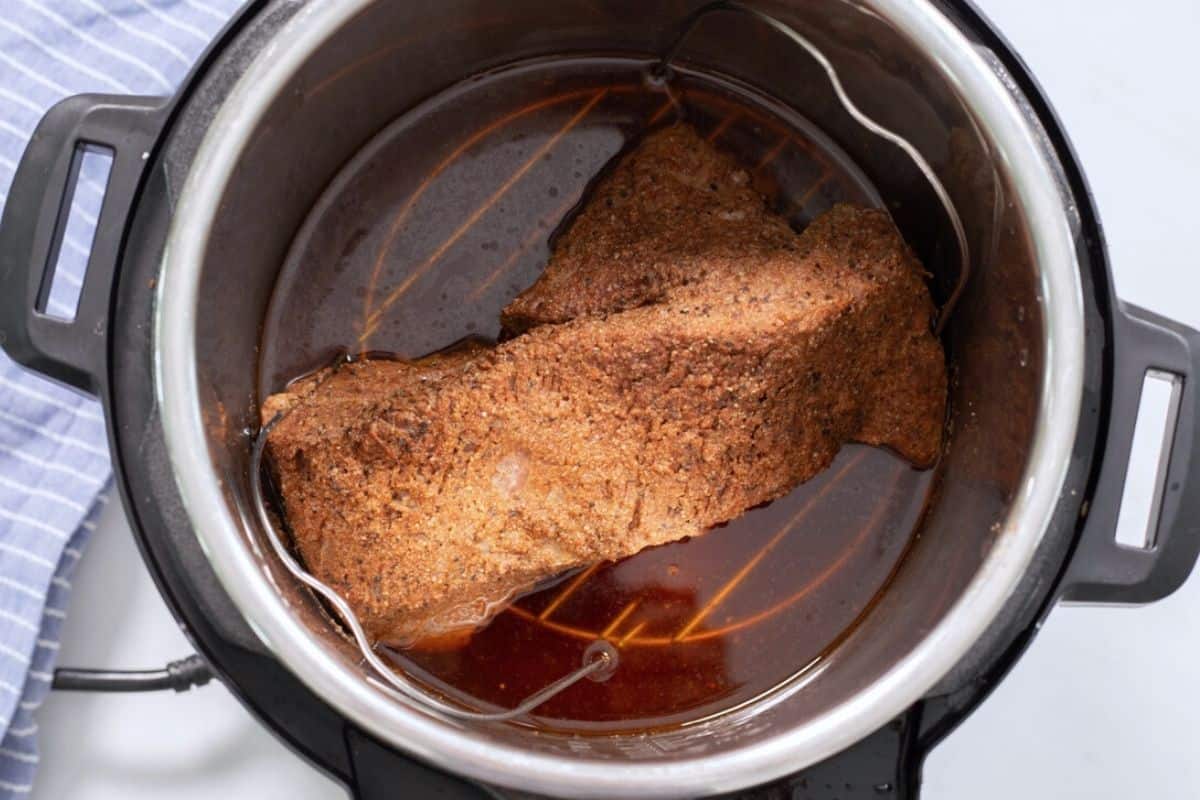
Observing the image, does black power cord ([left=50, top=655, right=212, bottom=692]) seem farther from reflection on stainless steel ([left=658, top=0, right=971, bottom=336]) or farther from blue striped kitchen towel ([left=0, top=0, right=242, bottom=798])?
reflection on stainless steel ([left=658, top=0, right=971, bottom=336])

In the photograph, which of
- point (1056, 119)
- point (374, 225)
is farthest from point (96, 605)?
point (1056, 119)

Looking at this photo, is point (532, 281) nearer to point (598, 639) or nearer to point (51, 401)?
point (598, 639)

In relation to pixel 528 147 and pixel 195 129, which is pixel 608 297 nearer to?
pixel 528 147

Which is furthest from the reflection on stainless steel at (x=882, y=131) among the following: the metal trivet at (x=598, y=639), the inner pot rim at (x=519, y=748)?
the inner pot rim at (x=519, y=748)

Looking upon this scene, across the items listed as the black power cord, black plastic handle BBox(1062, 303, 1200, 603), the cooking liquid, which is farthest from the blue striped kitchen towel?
black plastic handle BBox(1062, 303, 1200, 603)

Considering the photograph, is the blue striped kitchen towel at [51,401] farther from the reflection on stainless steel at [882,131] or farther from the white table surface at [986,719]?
the reflection on stainless steel at [882,131]

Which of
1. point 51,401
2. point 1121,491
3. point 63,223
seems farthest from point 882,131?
point 51,401
